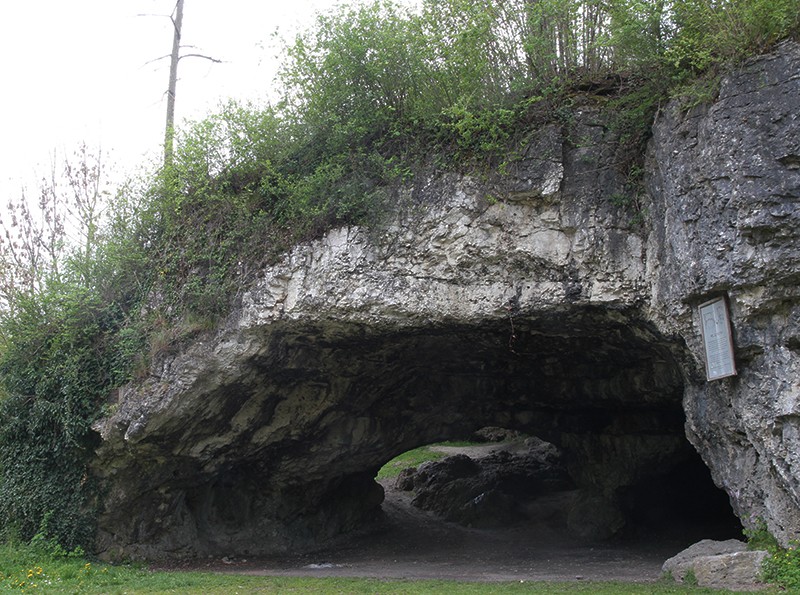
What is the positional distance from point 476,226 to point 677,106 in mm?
3037

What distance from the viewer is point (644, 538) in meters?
15.6

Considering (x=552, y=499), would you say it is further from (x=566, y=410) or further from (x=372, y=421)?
(x=372, y=421)

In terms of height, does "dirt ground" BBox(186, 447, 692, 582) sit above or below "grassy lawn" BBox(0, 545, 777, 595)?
below

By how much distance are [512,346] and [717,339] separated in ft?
13.0

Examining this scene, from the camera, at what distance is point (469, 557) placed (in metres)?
13.7

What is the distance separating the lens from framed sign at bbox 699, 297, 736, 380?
8664 mm

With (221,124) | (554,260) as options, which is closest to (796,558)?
(554,260)

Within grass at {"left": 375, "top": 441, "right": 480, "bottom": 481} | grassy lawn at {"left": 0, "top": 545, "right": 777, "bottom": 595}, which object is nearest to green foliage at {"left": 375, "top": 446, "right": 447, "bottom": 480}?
grass at {"left": 375, "top": 441, "right": 480, "bottom": 481}

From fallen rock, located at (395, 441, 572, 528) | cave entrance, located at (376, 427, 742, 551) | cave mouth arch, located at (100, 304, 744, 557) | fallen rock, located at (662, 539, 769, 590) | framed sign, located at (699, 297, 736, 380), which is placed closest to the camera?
fallen rock, located at (662, 539, 769, 590)

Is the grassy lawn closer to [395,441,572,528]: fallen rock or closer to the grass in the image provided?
[395,441,572,528]: fallen rock

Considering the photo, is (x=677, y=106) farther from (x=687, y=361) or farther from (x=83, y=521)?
(x=83, y=521)

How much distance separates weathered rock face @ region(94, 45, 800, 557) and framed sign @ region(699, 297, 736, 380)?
147 millimetres

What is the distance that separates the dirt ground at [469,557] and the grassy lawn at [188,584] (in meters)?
0.87

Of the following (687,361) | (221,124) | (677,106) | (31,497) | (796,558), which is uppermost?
(221,124)
